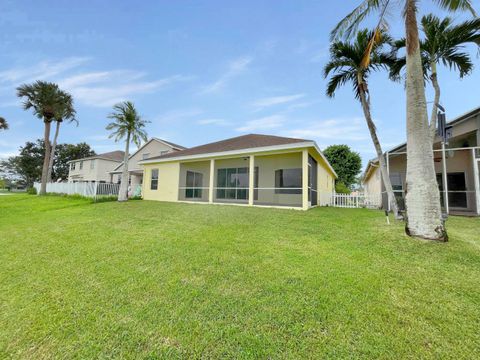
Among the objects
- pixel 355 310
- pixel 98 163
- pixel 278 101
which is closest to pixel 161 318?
pixel 355 310

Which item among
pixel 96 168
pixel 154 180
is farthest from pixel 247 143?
pixel 96 168

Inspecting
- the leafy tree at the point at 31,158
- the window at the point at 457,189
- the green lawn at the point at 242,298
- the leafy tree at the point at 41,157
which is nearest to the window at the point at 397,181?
the window at the point at 457,189

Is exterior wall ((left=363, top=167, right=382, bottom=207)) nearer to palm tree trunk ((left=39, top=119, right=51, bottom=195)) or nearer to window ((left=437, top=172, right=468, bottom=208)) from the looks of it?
window ((left=437, top=172, right=468, bottom=208))

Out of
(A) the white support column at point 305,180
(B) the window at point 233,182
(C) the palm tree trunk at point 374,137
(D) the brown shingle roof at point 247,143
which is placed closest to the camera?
(C) the palm tree trunk at point 374,137

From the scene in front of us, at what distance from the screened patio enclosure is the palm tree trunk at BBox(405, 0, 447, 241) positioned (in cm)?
669

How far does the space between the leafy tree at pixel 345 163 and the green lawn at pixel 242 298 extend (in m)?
23.6

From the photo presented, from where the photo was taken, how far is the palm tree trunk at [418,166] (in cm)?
458

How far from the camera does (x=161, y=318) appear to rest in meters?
2.36

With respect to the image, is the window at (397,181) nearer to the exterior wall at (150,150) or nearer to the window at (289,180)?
the window at (289,180)

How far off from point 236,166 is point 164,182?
593cm

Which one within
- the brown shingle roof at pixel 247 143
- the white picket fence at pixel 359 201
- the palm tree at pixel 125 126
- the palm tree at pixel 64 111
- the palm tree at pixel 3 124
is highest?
the palm tree at pixel 64 111

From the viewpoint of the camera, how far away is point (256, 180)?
14.4 meters

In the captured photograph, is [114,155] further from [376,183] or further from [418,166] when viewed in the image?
[418,166]

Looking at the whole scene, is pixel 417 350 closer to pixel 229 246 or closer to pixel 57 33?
pixel 229 246
